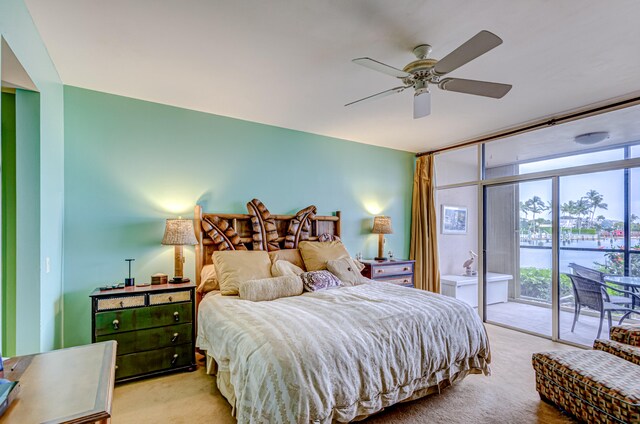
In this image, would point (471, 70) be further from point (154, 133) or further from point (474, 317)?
point (154, 133)

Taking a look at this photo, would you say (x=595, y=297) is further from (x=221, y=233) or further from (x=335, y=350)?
(x=221, y=233)

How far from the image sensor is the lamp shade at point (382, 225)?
4785 mm

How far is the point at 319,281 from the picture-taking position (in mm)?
3225

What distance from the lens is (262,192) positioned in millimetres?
4109

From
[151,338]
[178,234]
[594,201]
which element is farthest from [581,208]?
[151,338]

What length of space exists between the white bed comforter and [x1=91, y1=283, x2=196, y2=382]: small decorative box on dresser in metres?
0.29

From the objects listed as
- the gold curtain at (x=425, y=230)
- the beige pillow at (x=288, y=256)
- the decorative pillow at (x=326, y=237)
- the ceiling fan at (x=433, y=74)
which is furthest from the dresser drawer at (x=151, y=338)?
the gold curtain at (x=425, y=230)

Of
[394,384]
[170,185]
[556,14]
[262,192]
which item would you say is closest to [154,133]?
[170,185]

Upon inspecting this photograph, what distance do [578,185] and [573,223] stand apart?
467mm

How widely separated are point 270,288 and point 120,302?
1.32 metres

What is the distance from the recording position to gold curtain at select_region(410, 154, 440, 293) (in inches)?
205

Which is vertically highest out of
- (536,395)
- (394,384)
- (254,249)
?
(254,249)

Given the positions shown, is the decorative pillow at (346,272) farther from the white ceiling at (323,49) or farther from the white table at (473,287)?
the white table at (473,287)

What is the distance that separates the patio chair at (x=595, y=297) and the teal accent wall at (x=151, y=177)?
320cm
